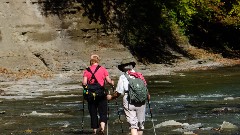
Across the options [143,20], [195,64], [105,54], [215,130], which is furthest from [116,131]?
[143,20]

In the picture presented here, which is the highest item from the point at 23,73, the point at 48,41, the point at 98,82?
the point at 98,82

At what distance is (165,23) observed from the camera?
161ft

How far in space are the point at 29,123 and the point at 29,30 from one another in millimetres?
25390

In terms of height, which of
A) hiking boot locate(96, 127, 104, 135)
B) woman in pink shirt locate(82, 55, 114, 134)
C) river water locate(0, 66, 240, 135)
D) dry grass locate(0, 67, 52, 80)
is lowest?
dry grass locate(0, 67, 52, 80)

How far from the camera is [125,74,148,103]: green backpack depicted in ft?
37.7

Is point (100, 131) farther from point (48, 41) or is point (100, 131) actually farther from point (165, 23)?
point (165, 23)

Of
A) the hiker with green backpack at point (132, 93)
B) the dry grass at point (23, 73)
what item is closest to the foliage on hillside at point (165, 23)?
the dry grass at point (23, 73)

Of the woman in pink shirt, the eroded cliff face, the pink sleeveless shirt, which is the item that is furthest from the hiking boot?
the eroded cliff face

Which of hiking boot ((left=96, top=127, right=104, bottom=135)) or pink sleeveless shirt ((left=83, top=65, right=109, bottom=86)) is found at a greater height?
pink sleeveless shirt ((left=83, top=65, right=109, bottom=86))

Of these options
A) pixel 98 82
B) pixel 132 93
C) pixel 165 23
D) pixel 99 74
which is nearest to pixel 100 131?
pixel 98 82

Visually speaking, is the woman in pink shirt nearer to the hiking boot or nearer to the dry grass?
the hiking boot

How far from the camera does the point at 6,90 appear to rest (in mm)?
27188

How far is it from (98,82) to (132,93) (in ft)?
6.46

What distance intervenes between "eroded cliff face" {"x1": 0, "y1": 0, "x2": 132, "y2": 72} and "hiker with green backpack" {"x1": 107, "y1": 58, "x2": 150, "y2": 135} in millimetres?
25816
